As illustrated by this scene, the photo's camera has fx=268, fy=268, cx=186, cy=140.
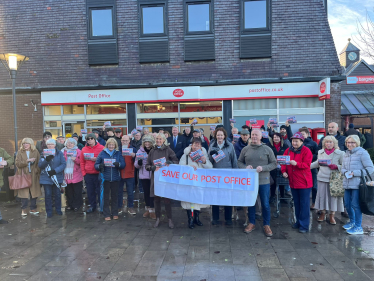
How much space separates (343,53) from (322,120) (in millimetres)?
44542

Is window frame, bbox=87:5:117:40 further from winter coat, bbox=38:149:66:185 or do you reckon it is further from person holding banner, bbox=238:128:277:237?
person holding banner, bbox=238:128:277:237

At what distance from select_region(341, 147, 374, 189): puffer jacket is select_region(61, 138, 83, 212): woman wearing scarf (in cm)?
635

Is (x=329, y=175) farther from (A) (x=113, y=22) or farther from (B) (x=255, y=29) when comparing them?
(A) (x=113, y=22)

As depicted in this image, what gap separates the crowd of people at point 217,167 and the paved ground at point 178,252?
33cm

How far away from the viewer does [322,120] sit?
40.5ft

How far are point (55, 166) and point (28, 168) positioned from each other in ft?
2.84

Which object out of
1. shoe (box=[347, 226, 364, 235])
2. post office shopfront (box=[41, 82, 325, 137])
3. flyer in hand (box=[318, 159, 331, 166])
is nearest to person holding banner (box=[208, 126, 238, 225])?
flyer in hand (box=[318, 159, 331, 166])

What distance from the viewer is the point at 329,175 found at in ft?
19.2

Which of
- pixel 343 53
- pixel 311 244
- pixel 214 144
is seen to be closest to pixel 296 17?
pixel 214 144

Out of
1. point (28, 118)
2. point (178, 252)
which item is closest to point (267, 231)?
point (178, 252)

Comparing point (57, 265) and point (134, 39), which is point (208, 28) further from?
point (57, 265)

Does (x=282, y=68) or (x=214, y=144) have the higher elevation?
(x=282, y=68)

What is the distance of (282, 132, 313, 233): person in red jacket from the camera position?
5375 millimetres

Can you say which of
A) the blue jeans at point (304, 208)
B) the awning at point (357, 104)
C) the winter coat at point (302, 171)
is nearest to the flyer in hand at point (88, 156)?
the winter coat at point (302, 171)
